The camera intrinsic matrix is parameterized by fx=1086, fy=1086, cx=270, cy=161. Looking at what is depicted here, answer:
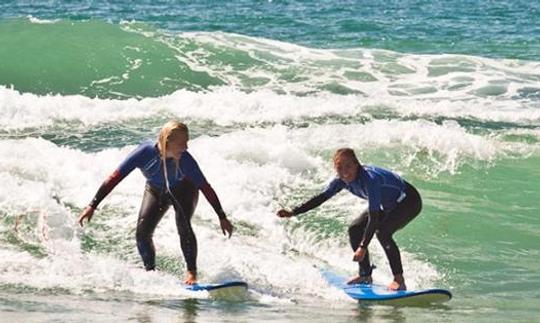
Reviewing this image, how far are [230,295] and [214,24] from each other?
22116mm

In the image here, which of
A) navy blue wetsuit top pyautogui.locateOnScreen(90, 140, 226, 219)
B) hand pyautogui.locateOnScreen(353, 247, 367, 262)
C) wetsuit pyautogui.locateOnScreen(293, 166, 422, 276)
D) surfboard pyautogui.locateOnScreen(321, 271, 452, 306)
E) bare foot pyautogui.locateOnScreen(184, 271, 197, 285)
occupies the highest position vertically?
navy blue wetsuit top pyautogui.locateOnScreen(90, 140, 226, 219)

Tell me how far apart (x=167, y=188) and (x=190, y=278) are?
2.38ft

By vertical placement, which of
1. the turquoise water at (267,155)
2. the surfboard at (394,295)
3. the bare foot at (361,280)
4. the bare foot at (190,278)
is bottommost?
the turquoise water at (267,155)

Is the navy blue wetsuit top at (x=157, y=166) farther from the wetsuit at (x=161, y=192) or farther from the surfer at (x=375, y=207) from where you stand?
the surfer at (x=375, y=207)

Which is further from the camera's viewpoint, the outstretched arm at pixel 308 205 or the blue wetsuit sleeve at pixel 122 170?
the outstretched arm at pixel 308 205

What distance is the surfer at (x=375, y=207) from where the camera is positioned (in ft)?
27.1

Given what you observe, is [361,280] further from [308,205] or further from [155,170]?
[155,170]

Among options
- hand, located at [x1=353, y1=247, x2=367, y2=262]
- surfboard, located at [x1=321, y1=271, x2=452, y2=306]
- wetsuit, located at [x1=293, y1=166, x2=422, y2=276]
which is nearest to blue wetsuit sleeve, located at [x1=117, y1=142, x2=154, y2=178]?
wetsuit, located at [x1=293, y1=166, x2=422, y2=276]

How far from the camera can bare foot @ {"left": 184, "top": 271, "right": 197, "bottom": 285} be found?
8414 mm

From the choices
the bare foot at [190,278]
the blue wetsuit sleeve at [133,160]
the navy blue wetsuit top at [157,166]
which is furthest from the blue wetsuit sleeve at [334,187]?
the blue wetsuit sleeve at [133,160]

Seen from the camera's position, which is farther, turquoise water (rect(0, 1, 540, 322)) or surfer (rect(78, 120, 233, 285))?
turquoise water (rect(0, 1, 540, 322))

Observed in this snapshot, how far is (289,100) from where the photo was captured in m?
18.2

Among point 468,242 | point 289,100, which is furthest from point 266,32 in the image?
point 468,242

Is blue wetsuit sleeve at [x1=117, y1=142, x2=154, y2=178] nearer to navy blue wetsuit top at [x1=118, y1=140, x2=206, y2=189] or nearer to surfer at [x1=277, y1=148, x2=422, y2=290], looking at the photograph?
navy blue wetsuit top at [x1=118, y1=140, x2=206, y2=189]
